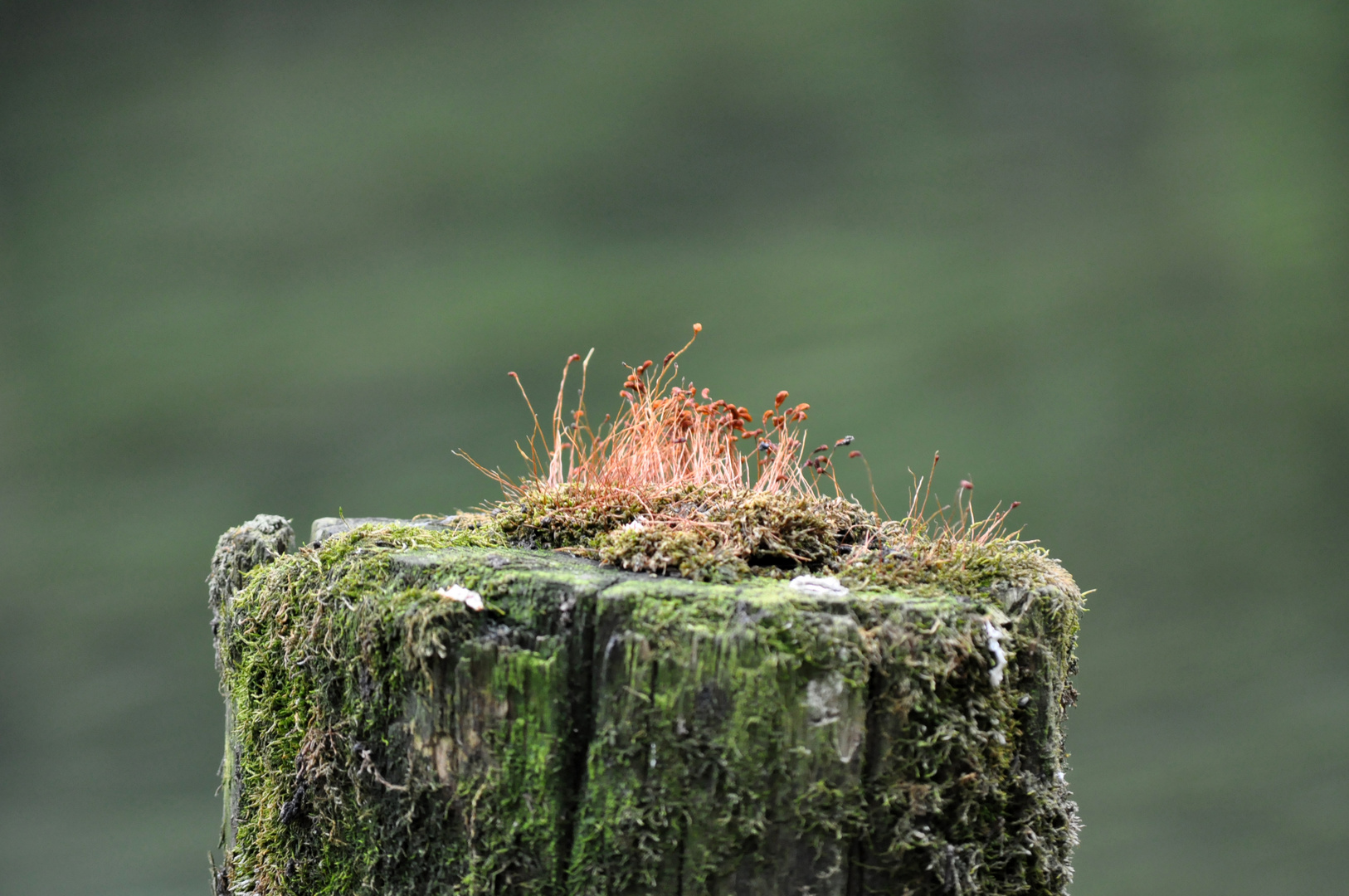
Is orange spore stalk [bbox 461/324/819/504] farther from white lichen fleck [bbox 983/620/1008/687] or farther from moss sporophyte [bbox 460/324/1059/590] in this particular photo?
white lichen fleck [bbox 983/620/1008/687]

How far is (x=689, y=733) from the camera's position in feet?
4.33

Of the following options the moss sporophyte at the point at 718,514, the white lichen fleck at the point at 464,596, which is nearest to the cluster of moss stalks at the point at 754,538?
the moss sporophyte at the point at 718,514

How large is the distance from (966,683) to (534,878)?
0.69m

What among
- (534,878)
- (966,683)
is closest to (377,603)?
(534,878)

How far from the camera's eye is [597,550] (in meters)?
1.70

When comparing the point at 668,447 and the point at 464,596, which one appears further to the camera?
the point at 668,447

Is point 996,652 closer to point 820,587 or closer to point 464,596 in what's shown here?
point 820,587

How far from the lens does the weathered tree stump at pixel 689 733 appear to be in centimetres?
132

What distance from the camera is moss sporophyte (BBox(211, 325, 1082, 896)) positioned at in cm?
132

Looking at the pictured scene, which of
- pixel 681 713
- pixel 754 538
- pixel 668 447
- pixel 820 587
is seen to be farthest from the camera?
pixel 668 447

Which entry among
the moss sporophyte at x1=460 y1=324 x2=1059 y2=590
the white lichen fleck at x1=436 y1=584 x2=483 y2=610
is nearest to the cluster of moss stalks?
the moss sporophyte at x1=460 y1=324 x2=1059 y2=590

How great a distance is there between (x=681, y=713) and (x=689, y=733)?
32 mm

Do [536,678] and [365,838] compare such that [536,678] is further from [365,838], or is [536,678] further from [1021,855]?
[1021,855]

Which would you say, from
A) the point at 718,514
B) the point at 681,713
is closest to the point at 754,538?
the point at 718,514
